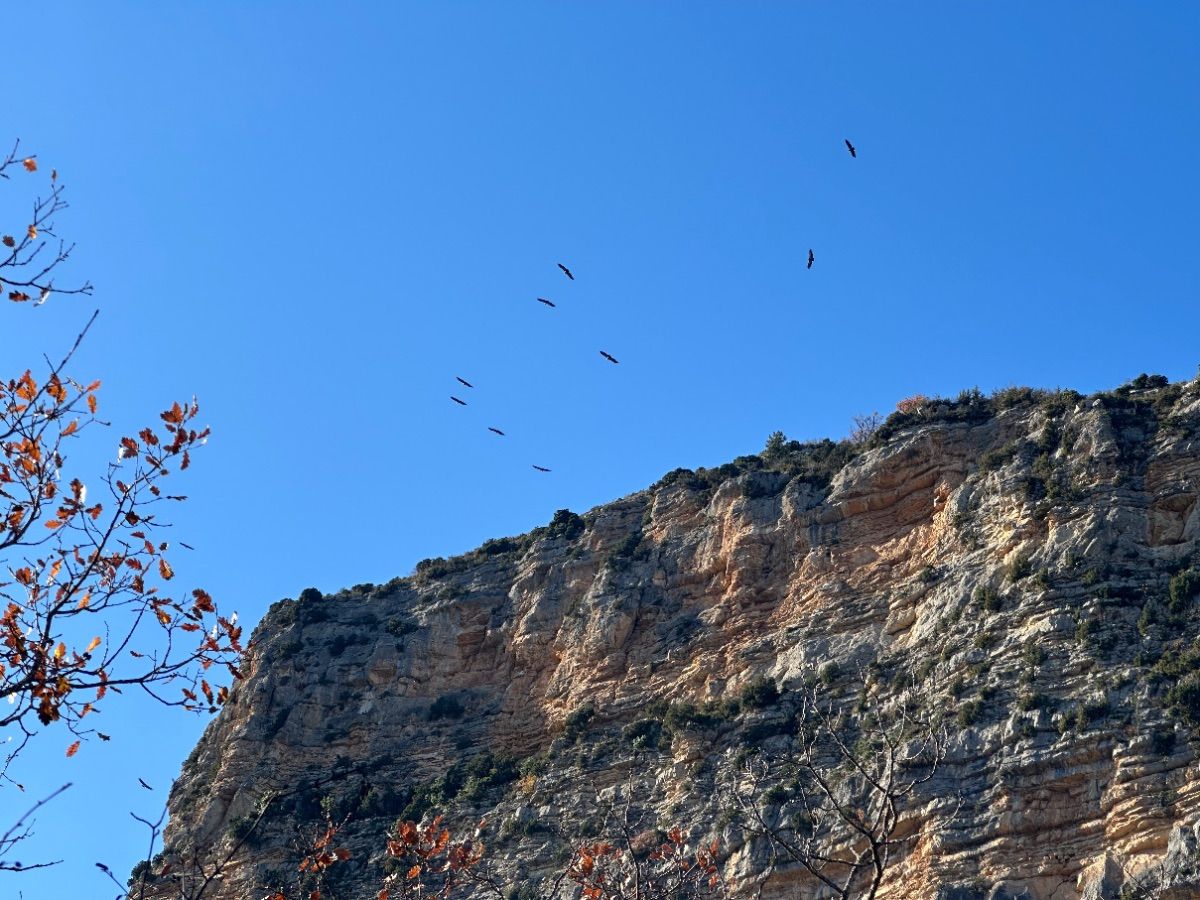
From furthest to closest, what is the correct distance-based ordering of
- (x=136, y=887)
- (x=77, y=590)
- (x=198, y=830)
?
(x=198, y=830) → (x=136, y=887) → (x=77, y=590)

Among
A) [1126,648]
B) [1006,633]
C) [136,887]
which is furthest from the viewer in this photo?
[136,887]

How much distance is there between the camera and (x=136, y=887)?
36.1 m

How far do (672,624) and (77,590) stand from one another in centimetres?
2901

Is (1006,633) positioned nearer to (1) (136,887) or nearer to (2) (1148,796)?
(2) (1148,796)

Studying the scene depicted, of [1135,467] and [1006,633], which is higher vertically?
[1135,467]

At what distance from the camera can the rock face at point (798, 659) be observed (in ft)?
86.0

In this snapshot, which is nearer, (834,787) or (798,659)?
(834,787)

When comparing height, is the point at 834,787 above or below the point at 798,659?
below

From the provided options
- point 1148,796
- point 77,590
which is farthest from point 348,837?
point 77,590

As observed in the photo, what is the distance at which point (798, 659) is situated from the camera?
33.8 metres

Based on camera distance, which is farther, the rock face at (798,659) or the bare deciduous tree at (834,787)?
the bare deciduous tree at (834,787)

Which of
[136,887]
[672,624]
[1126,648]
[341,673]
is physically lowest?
[1126,648]

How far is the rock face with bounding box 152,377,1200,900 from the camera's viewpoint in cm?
2622

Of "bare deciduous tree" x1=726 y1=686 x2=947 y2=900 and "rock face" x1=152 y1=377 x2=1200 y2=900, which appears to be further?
"bare deciduous tree" x1=726 y1=686 x2=947 y2=900
